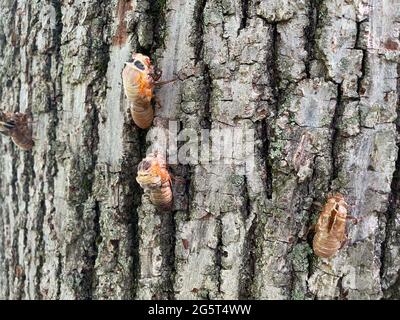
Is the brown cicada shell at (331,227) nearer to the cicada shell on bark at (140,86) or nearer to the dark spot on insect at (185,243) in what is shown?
the dark spot on insect at (185,243)

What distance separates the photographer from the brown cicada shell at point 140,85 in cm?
250

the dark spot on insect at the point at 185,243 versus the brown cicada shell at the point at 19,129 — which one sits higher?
the brown cicada shell at the point at 19,129

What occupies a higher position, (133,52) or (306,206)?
(133,52)

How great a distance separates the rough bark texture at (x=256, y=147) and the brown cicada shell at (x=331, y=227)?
0.06 meters

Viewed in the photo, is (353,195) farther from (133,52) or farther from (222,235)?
(133,52)

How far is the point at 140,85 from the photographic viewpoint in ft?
8.17

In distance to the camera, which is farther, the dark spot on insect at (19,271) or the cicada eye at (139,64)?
the dark spot on insect at (19,271)

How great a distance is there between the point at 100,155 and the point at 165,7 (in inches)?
35.6

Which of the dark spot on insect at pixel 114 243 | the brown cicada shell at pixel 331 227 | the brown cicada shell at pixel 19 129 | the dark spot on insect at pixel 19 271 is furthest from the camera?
the dark spot on insect at pixel 19 271

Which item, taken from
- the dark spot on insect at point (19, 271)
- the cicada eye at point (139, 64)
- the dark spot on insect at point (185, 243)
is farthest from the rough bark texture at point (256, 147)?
the dark spot on insect at point (19, 271)

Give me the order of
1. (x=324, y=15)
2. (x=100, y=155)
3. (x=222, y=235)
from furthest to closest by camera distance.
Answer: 1. (x=100, y=155)
2. (x=222, y=235)
3. (x=324, y=15)

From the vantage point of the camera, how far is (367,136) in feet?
7.84

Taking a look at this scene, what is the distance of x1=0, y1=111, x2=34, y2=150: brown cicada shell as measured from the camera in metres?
3.11
